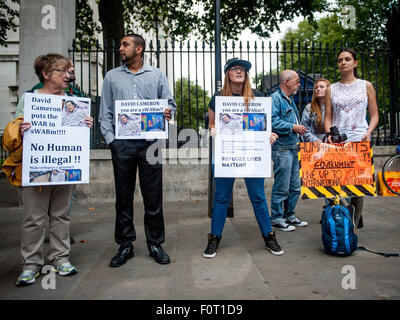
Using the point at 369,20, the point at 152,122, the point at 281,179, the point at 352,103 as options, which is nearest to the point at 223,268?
the point at 152,122

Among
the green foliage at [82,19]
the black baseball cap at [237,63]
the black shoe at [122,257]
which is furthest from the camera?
the green foliage at [82,19]

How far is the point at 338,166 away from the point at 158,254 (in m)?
2.12

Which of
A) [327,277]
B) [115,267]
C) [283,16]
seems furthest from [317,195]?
[283,16]

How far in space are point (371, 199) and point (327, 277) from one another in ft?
14.4

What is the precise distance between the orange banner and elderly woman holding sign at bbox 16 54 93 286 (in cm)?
233

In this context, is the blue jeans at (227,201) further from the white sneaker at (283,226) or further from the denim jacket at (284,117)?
the denim jacket at (284,117)

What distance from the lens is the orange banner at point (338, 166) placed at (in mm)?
3576

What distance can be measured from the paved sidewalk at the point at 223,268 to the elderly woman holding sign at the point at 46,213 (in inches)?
6.0

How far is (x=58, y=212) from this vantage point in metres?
3.12

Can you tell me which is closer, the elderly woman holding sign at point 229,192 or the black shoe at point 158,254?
the black shoe at point 158,254

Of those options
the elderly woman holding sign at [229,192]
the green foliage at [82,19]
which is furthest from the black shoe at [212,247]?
the green foliage at [82,19]

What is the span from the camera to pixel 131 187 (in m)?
3.38

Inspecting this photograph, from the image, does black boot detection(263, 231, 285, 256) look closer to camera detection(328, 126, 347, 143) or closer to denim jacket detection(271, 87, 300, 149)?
camera detection(328, 126, 347, 143)
